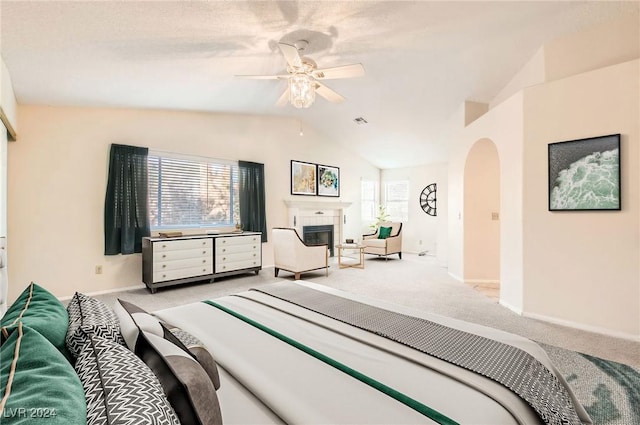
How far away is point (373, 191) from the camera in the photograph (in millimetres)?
8492

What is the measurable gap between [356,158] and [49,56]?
6.14 m

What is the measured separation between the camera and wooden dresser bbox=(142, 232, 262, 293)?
4.15 meters

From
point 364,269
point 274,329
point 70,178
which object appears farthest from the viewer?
point 364,269

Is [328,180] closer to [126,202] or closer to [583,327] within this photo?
[126,202]

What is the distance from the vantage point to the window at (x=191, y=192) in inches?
184

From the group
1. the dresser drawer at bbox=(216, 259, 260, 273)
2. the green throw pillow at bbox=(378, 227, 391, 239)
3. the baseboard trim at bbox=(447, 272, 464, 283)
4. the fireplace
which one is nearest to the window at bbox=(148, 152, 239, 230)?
the dresser drawer at bbox=(216, 259, 260, 273)

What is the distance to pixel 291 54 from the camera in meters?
2.56

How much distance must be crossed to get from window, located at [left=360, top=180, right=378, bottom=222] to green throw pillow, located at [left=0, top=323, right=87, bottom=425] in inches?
298

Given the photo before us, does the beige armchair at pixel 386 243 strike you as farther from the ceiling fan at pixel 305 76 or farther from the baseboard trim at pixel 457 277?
the ceiling fan at pixel 305 76

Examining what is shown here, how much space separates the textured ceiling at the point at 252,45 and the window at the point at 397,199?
365cm

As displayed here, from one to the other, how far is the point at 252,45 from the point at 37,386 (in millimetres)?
3202

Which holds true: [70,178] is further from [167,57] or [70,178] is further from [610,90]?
[610,90]

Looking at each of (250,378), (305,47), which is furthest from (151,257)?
(250,378)

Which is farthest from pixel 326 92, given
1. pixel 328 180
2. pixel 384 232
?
pixel 384 232
